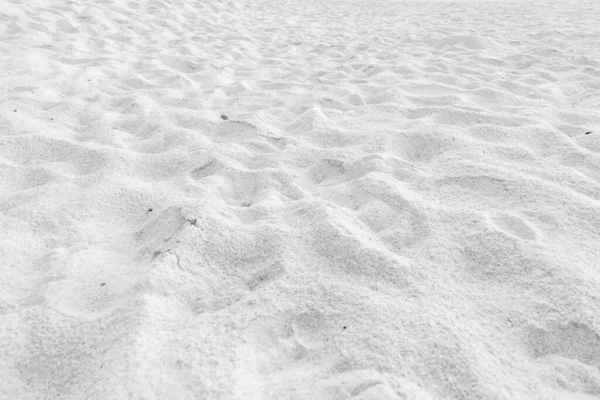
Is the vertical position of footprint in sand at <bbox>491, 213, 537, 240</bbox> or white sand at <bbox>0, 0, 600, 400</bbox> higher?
footprint in sand at <bbox>491, 213, 537, 240</bbox>

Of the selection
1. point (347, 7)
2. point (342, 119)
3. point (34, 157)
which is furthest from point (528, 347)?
point (347, 7)

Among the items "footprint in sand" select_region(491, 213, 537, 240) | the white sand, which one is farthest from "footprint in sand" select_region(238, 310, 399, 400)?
"footprint in sand" select_region(491, 213, 537, 240)

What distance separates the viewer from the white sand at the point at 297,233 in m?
0.99

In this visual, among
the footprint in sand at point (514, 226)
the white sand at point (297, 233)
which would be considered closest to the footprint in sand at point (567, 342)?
the white sand at point (297, 233)

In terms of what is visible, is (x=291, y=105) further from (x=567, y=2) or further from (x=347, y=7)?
(x=567, y=2)

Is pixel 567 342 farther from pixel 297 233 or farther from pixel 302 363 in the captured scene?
pixel 297 233

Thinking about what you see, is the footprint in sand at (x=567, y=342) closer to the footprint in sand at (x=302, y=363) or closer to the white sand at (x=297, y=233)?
the white sand at (x=297, y=233)

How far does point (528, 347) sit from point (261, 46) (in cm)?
346

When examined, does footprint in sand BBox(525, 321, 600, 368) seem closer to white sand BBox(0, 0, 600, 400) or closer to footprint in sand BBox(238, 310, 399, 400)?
white sand BBox(0, 0, 600, 400)

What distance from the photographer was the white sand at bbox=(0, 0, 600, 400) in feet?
3.24

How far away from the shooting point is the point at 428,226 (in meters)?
1.45

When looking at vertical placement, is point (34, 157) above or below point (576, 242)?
below

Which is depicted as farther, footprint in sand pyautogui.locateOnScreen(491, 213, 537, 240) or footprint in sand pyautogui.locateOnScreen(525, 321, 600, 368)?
footprint in sand pyautogui.locateOnScreen(491, 213, 537, 240)

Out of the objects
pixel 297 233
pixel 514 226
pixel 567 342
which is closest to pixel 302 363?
pixel 297 233
